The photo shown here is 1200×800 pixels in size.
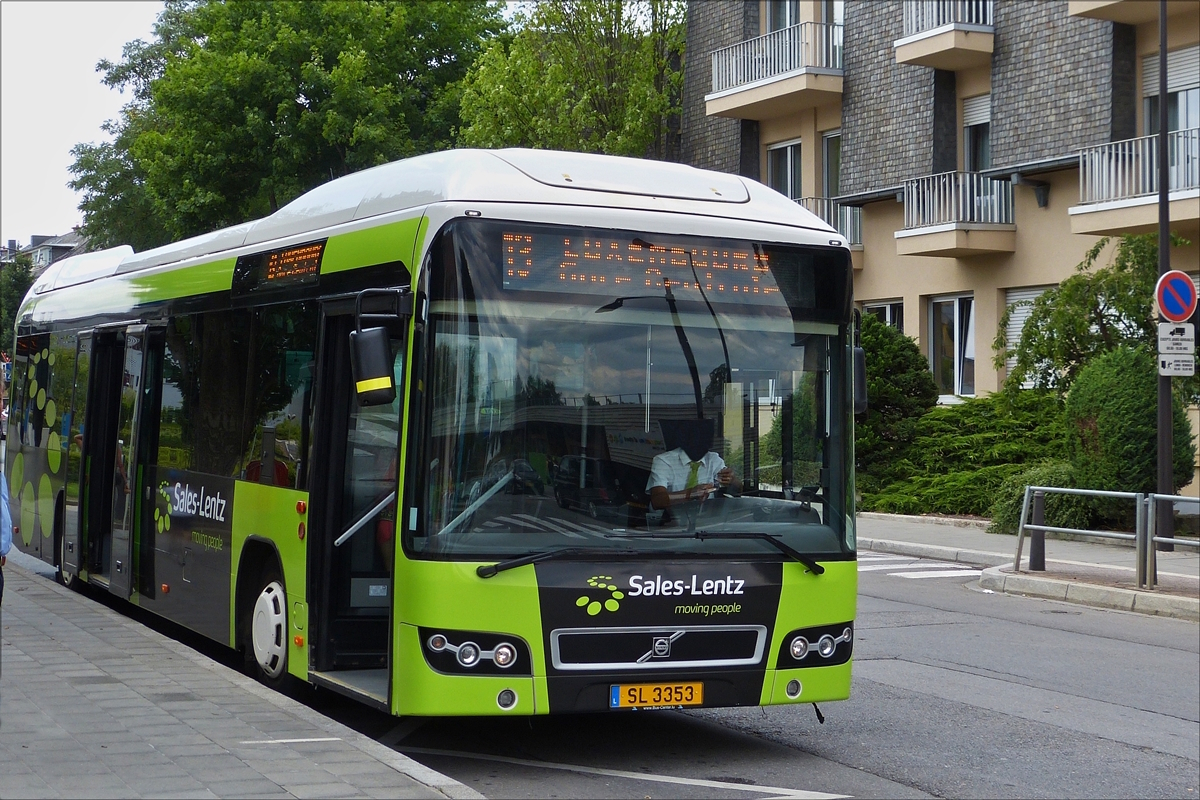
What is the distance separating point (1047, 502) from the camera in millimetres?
20031

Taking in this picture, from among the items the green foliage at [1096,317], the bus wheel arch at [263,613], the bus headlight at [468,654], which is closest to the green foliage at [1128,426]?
the green foliage at [1096,317]

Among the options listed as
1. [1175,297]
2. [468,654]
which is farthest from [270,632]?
[1175,297]

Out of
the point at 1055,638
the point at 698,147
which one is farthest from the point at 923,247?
the point at 1055,638

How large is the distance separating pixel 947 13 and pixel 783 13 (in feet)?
20.6

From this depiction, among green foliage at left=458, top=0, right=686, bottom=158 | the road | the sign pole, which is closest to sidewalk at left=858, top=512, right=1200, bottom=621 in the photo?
the sign pole

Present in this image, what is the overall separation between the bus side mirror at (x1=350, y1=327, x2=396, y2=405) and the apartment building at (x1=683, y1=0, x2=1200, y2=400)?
61.3 ft

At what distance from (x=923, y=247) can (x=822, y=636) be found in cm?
2119

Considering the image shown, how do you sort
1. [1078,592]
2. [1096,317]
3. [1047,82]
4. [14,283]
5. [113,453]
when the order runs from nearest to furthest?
[113,453] → [1078,592] → [1096,317] → [1047,82] → [14,283]

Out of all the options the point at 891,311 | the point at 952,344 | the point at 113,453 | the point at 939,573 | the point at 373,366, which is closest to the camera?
the point at 373,366

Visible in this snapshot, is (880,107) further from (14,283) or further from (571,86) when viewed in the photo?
(14,283)

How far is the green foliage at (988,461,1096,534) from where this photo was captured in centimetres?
1973

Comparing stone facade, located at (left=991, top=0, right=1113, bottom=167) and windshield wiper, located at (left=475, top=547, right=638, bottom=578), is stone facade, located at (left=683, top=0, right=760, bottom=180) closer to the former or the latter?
stone facade, located at (left=991, top=0, right=1113, bottom=167)

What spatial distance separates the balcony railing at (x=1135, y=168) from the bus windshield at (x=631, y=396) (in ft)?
56.7

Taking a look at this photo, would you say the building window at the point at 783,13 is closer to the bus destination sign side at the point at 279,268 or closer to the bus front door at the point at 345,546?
the bus destination sign side at the point at 279,268
